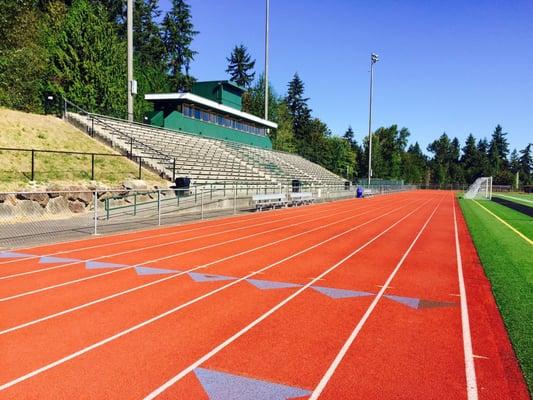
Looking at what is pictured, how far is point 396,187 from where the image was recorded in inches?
2817

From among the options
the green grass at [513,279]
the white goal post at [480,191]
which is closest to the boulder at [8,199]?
the green grass at [513,279]

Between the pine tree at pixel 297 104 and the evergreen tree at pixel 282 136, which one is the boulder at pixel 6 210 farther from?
the pine tree at pixel 297 104

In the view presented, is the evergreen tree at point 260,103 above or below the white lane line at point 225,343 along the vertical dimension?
above

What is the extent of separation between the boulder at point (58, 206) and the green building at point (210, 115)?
20.0 meters

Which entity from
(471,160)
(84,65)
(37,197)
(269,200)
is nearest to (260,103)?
(84,65)

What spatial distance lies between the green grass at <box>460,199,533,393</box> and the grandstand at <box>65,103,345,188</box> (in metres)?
16.3

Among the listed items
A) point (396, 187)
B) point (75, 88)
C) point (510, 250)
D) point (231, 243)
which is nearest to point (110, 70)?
point (75, 88)

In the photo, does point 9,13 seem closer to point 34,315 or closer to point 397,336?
point 34,315

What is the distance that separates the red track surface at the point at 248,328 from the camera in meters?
3.89

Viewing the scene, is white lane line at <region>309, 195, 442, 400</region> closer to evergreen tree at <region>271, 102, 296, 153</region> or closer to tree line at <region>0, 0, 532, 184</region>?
tree line at <region>0, 0, 532, 184</region>

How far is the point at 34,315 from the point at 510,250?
11.4 meters

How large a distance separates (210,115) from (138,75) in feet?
47.6

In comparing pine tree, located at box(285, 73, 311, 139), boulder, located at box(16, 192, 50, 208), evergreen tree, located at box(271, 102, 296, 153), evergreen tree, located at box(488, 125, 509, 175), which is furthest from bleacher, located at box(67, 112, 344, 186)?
evergreen tree, located at box(488, 125, 509, 175)

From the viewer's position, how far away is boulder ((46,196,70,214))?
15477mm
